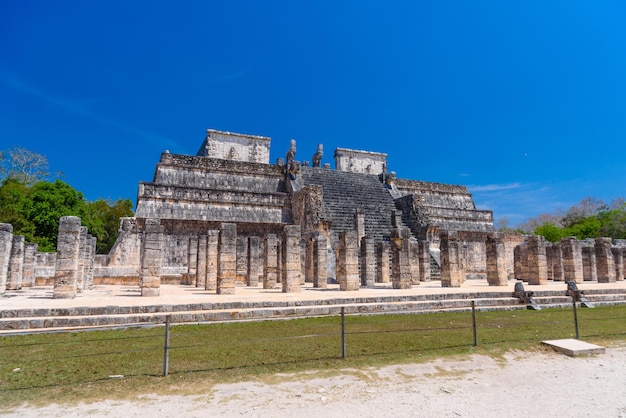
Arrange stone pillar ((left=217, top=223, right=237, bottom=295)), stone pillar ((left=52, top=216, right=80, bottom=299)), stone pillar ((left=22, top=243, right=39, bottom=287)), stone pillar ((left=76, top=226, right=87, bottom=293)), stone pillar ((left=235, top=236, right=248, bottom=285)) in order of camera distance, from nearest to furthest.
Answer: stone pillar ((left=52, top=216, right=80, bottom=299)) → stone pillar ((left=217, top=223, right=237, bottom=295)) → stone pillar ((left=76, top=226, right=87, bottom=293)) → stone pillar ((left=22, top=243, right=39, bottom=287)) → stone pillar ((left=235, top=236, right=248, bottom=285))

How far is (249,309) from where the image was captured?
31.2 ft

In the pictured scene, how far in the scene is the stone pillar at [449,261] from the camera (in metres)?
16.8

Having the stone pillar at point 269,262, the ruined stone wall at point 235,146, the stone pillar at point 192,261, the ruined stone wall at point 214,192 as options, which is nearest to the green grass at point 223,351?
the stone pillar at point 269,262

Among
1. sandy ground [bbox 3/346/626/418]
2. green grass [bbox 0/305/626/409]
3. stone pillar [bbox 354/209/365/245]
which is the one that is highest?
stone pillar [bbox 354/209/365/245]

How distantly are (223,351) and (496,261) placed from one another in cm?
1413

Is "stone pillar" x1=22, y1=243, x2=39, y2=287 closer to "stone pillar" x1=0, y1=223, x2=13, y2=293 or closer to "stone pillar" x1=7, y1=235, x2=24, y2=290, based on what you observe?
"stone pillar" x1=7, y1=235, x2=24, y2=290

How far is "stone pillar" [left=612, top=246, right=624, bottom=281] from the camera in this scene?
21.7 m

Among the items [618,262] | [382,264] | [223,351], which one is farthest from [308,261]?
[618,262]

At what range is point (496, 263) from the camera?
16.8 metres

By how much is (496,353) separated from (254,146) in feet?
117

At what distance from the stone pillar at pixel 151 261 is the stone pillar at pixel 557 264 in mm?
20586

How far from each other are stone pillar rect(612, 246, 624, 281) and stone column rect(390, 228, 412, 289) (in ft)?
45.8

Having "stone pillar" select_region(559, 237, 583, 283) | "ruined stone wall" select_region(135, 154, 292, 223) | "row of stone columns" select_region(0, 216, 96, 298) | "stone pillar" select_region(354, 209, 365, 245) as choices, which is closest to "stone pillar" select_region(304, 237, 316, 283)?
"stone pillar" select_region(354, 209, 365, 245)

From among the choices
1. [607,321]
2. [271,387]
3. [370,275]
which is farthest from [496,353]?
[370,275]
